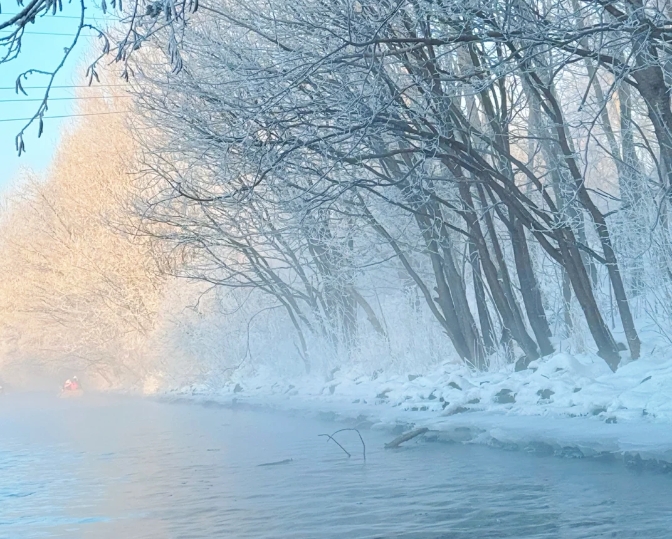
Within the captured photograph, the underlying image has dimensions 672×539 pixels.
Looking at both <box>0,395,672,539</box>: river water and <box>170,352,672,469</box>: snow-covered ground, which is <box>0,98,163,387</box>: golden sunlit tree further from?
<box>0,395,672,539</box>: river water

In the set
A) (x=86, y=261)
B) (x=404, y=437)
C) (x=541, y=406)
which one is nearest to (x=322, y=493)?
(x=404, y=437)

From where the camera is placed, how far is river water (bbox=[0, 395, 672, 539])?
6629mm

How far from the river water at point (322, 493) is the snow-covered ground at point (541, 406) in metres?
0.23

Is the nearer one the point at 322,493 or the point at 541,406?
the point at 322,493

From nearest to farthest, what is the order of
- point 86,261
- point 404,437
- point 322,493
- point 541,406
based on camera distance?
point 322,493 < point 404,437 < point 541,406 < point 86,261

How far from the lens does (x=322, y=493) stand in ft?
27.2

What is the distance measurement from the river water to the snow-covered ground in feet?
0.76

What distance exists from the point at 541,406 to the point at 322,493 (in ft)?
11.7

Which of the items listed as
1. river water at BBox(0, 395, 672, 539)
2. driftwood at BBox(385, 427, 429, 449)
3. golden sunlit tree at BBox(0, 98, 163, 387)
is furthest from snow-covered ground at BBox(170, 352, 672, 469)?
golden sunlit tree at BBox(0, 98, 163, 387)

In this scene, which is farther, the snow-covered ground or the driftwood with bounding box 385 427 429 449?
the driftwood with bounding box 385 427 429 449

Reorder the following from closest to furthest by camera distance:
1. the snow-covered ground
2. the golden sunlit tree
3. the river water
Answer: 1. the river water
2. the snow-covered ground
3. the golden sunlit tree

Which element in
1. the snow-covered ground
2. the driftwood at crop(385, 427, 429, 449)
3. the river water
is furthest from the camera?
the driftwood at crop(385, 427, 429, 449)

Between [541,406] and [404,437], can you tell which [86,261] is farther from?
[541,406]

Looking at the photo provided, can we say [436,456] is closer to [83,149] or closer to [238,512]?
[238,512]
